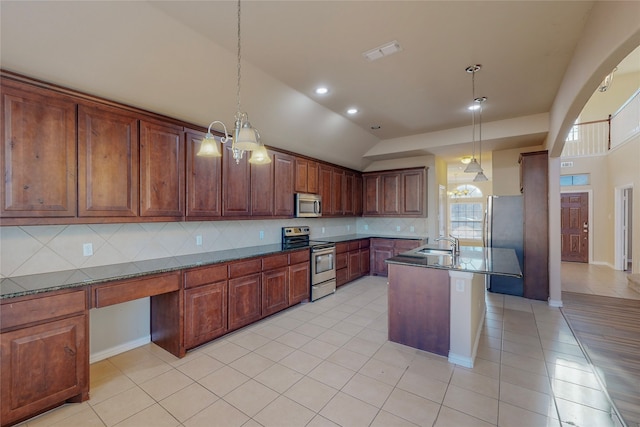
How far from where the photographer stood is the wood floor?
2.15 m

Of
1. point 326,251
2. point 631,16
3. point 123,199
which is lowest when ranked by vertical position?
point 326,251

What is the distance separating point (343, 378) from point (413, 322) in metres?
1.00

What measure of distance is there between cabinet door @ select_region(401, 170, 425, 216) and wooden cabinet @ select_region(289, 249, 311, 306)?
2.82 metres

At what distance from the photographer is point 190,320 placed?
2.77m

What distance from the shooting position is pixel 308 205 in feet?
16.0

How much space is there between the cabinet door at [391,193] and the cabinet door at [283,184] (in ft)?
8.57

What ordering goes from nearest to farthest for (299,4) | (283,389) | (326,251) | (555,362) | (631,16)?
(631,16), (299,4), (283,389), (555,362), (326,251)

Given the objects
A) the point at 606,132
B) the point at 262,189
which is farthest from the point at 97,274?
the point at 606,132

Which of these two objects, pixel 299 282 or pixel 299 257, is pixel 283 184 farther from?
pixel 299 282

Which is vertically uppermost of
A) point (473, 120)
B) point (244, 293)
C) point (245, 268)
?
point (473, 120)

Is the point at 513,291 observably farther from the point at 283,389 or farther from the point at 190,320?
the point at 190,320

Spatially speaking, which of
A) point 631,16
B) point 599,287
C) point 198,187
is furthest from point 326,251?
point 599,287

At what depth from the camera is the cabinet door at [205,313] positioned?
2.76 metres

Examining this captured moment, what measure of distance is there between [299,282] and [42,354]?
2784 millimetres
